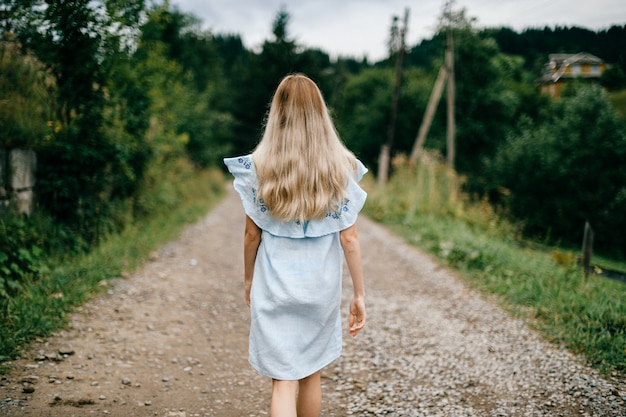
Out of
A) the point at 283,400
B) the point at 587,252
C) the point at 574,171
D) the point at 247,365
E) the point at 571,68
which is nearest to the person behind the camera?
the point at 283,400

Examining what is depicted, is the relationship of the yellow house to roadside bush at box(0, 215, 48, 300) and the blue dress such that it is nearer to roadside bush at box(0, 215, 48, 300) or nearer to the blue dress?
the blue dress

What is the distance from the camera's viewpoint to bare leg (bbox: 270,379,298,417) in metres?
2.09

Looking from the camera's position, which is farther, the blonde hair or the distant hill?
the distant hill

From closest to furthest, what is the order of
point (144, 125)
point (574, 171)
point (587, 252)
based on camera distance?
point (587, 252) → point (144, 125) → point (574, 171)

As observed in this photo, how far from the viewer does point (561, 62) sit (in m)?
8.58

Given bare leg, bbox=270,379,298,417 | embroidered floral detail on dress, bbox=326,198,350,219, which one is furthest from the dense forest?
bare leg, bbox=270,379,298,417

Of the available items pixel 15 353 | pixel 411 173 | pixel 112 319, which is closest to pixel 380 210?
pixel 411 173

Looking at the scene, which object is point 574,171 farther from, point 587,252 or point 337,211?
point 337,211

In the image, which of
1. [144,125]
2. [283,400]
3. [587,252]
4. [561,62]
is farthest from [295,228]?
[561,62]

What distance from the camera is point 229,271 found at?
631cm

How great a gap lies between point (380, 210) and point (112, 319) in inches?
349

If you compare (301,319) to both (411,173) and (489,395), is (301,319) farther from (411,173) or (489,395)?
(411,173)

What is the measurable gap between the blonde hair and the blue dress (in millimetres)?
70

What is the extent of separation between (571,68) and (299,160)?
8.98 metres
